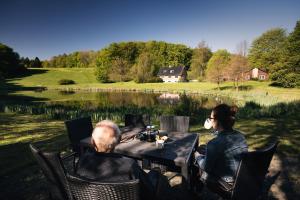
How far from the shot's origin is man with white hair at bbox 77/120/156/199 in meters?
2.12

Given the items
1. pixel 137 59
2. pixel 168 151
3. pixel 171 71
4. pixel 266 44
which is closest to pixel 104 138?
pixel 168 151

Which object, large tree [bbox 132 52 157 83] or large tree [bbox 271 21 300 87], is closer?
large tree [bbox 271 21 300 87]

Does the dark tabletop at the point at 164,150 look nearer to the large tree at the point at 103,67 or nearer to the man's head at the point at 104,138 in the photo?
the man's head at the point at 104,138

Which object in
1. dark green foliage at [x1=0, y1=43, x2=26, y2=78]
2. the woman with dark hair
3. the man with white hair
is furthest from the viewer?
dark green foliage at [x1=0, y1=43, x2=26, y2=78]

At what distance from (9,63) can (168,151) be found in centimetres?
7136

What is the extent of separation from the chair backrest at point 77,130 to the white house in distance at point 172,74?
5872cm

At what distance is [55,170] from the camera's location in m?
2.42

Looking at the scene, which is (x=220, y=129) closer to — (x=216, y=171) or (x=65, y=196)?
(x=216, y=171)

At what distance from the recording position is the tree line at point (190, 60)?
35531 mm

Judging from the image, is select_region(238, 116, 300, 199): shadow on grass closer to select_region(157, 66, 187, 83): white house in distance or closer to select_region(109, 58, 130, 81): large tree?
Result: select_region(109, 58, 130, 81): large tree

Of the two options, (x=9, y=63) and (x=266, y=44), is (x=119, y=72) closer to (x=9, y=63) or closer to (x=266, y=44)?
(x=9, y=63)

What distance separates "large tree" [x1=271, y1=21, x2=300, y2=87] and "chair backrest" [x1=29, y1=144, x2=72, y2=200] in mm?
39299

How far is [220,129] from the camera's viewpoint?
2938 mm

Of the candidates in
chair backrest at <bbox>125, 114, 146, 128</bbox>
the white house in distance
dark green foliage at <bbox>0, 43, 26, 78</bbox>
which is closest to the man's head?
chair backrest at <bbox>125, 114, 146, 128</bbox>
